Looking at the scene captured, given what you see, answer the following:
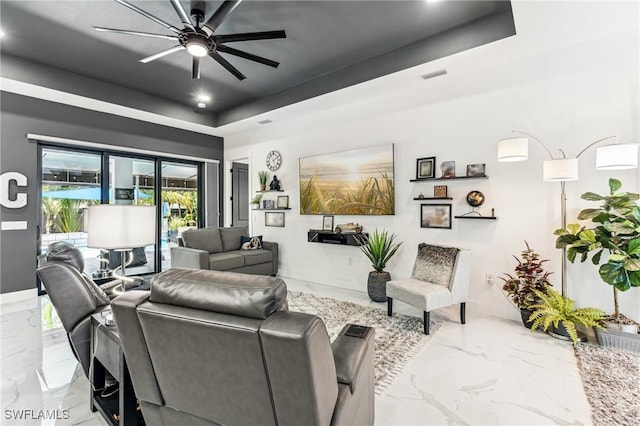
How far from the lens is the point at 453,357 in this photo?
2.54 metres

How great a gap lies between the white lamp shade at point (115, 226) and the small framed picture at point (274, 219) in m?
3.85

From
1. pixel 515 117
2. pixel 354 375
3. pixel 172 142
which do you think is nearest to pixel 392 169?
pixel 515 117

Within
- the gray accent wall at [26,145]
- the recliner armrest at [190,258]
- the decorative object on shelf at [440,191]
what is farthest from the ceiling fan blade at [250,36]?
the gray accent wall at [26,145]

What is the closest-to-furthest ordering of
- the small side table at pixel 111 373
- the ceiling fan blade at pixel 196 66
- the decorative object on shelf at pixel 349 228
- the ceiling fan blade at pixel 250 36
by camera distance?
the small side table at pixel 111 373 → the ceiling fan blade at pixel 250 36 → the ceiling fan blade at pixel 196 66 → the decorative object on shelf at pixel 349 228

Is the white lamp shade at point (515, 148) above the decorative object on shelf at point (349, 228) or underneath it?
above

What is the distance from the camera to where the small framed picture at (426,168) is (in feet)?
13.1

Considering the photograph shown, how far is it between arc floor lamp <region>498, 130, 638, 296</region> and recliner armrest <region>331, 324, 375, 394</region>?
8.20 ft

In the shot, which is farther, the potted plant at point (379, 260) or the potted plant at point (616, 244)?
the potted plant at point (379, 260)

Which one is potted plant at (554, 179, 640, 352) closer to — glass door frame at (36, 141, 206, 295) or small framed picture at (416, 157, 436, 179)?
small framed picture at (416, 157, 436, 179)

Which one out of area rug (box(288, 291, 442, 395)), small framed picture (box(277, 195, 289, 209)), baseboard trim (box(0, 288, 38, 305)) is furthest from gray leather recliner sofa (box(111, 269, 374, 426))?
baseboard trim (box(0, 288, 38, 305))

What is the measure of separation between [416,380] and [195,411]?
164cm

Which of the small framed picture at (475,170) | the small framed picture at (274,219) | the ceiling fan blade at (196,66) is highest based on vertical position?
the ceiling fan blade at (196,66)

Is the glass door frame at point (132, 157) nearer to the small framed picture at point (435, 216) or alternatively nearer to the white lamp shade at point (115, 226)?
the white lamp shade at point (115, 226)

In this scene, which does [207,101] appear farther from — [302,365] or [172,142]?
[302,365]
